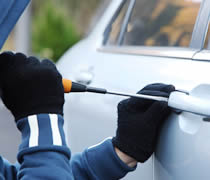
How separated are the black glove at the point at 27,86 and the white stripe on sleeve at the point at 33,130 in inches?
0.6

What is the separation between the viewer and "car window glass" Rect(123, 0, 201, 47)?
210 centimetres

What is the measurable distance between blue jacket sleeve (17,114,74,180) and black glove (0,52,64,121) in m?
0.03

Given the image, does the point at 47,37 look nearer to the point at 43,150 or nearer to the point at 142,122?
the point at 142,122

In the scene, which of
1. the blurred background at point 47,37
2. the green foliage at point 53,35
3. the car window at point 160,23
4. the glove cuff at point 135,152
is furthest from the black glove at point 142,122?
the green foliage at point 53,35

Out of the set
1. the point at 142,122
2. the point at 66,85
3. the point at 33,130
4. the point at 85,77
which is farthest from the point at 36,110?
the point at 85,77

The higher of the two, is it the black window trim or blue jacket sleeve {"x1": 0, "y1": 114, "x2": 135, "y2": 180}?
the black window trim

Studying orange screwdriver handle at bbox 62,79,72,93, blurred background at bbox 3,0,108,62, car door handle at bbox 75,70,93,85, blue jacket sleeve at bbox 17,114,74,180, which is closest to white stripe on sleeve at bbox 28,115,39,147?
blue jacket sleeve at bbox 17,114,74,180

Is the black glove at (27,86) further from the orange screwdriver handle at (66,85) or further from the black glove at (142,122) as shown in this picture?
the black glove at (142,122)

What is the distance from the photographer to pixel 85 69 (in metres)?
2.29

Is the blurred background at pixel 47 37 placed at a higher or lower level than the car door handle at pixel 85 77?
lower

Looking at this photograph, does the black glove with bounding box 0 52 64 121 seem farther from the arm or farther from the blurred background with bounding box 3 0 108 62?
the blurred background with bounding box 3 0 108 62

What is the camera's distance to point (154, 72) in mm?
1689

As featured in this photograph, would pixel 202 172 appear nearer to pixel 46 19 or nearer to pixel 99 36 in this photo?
pixel 99 36

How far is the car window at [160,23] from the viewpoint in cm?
211
